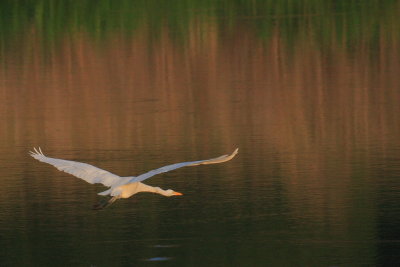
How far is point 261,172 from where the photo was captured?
47.9 ft

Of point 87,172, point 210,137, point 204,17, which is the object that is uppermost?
point 204,17

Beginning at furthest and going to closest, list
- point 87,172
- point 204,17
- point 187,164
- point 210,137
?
point 204,17 → point 210,137 → point 87,172 → point 187,164

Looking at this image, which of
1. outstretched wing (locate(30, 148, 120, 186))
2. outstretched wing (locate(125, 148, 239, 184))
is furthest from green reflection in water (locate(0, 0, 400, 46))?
outstretched wing (locate(125, 148, 239, 184))

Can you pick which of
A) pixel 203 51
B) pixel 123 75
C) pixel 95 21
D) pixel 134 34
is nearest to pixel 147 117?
pixel 123 75

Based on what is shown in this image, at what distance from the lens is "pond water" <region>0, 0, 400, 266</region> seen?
12.0 meters

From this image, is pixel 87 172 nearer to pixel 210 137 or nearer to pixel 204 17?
pixel 210 137

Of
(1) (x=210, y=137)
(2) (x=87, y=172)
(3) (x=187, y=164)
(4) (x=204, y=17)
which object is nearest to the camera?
(3) (x=187, y=164)

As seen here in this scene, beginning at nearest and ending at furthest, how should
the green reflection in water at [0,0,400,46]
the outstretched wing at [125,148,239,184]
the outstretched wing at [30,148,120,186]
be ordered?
the outstretched wing at [125,148,239,184] < the outstretched wing at [30,148,120,186] < the green reflection in water at [0,0,400,46]

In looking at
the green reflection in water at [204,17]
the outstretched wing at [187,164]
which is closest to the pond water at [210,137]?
the green reflection in water at [204,17]

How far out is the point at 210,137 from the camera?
1664 cm

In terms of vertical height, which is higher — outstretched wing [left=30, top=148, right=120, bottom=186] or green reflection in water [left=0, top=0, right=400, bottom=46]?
green reflection in water [left=0, top=0, right=400, bottom=46]

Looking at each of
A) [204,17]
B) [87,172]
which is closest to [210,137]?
[87,172]

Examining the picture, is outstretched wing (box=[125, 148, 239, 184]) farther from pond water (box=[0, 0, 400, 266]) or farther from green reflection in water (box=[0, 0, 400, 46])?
green reflection in water (box=[0, 0, 400, 46])

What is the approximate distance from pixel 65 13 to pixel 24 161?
1687cm
